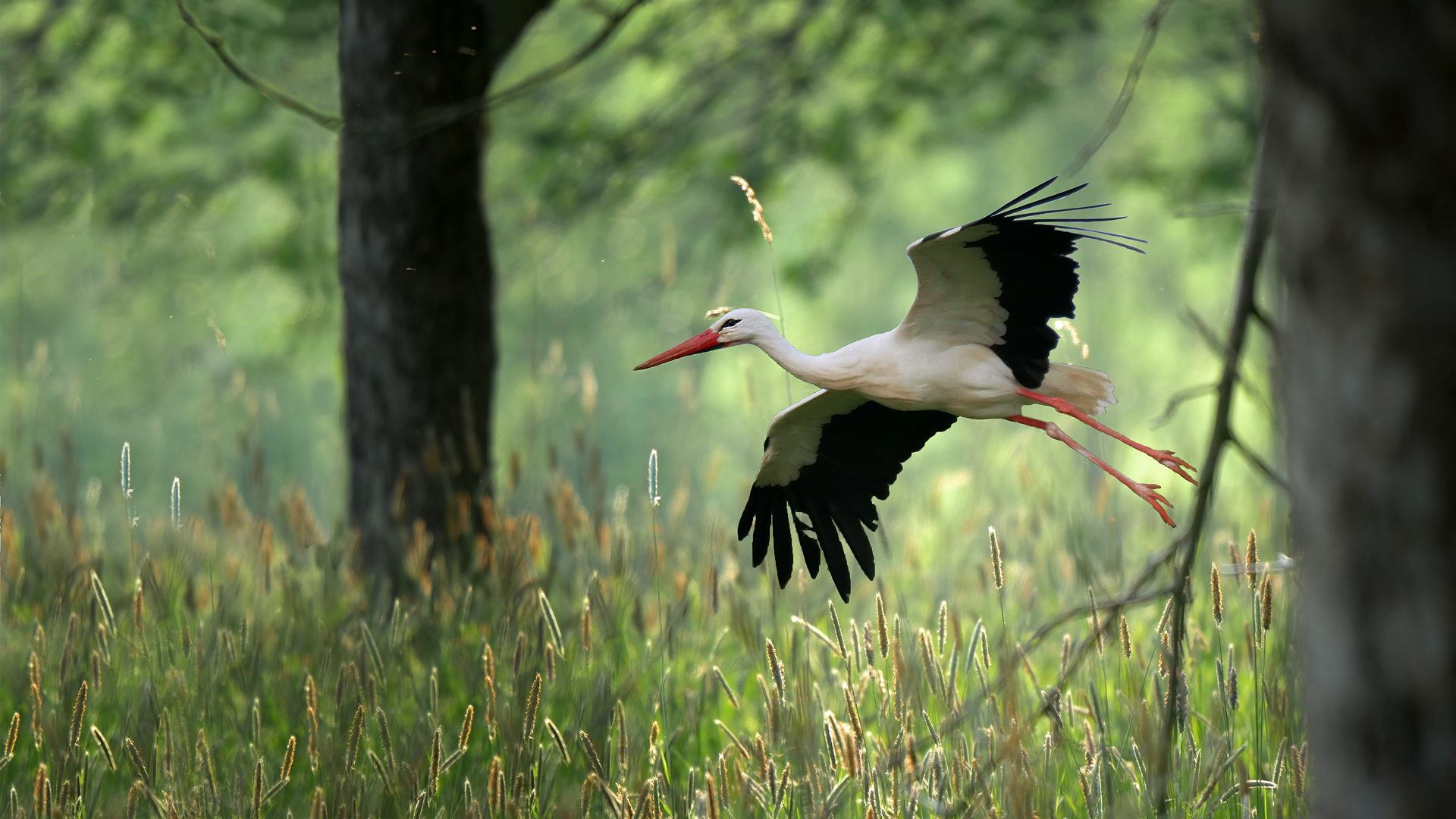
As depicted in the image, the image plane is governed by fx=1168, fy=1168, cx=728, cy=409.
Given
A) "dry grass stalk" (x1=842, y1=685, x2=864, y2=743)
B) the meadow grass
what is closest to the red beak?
the meadow grass

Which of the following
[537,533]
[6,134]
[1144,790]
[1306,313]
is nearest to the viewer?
[1306,313]

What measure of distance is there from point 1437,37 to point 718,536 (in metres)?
2.75

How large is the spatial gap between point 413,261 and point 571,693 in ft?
6.27

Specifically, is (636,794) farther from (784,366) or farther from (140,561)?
(140,561)

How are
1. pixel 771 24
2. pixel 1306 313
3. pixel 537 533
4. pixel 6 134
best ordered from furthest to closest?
pixel 771 24 → pixel 6 134 → pixel 537 533 → pixel 1306 313

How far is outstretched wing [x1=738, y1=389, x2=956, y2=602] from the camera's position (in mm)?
2418

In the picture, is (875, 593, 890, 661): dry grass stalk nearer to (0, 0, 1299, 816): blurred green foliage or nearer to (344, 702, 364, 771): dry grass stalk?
(0, 0, 1299, 816): blurred green foliage

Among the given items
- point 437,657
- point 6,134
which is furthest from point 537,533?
point 6,134

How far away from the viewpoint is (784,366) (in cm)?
192

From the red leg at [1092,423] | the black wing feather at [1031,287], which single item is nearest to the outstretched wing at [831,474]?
the black wing feather at [1031,287]

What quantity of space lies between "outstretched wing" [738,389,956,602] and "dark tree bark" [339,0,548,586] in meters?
1.86

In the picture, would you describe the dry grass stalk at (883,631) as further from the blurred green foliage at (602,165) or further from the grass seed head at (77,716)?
the grass seed head at (77,716)

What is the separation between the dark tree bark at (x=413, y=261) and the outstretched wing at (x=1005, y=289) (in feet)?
7.85

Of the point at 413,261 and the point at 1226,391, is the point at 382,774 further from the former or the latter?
the point at 413,261
